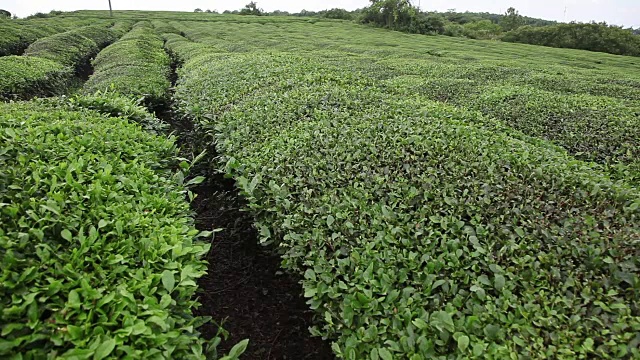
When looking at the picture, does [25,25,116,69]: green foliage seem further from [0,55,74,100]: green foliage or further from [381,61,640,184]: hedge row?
[381,61,640,184]: hedge row

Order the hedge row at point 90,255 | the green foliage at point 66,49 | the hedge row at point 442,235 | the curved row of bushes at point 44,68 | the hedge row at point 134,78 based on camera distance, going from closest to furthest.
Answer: the hedge row at point 90,255, the hedge row at point 442,235, the hedge row at point 134,78, the curved row of bushes at point 44,68, the green foliage at point 66,49

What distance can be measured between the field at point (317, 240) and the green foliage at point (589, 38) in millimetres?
37267

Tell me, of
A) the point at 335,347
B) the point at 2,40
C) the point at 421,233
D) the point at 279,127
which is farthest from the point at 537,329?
the point at 2,40

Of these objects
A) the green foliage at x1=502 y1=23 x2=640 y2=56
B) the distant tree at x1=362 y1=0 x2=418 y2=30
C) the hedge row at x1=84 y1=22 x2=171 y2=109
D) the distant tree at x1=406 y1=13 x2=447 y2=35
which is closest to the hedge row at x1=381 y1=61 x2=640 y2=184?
the hedge row at x1=84 y1=22 x2=171 y2=109

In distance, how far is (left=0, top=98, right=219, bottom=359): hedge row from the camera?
1.58m

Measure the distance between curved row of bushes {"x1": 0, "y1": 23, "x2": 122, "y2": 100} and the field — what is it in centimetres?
511

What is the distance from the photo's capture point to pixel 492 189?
2947mm

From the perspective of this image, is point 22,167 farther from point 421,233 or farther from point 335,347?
point 421,233

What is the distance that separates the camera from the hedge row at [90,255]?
1578mm

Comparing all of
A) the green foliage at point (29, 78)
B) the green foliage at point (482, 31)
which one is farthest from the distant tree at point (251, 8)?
the green foliage at point (29, 78)

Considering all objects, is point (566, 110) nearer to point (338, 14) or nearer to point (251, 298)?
point (251, 298)

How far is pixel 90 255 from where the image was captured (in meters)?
2.01

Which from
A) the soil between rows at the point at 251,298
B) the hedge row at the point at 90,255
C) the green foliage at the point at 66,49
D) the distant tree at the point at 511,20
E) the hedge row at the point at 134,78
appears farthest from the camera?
the distant tree at the point at 511,20

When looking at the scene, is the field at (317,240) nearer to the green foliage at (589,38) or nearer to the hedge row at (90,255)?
the hedge row at (90,255)
